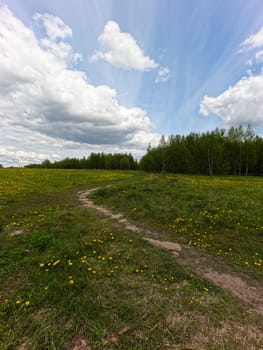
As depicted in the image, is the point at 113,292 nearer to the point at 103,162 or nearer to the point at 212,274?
the point at 212,274

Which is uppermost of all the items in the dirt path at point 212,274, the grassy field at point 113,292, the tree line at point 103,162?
the tree line at point 103,162

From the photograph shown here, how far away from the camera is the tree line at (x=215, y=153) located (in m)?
53.3

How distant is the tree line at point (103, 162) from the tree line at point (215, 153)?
1533 inches

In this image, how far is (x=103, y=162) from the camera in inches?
4114

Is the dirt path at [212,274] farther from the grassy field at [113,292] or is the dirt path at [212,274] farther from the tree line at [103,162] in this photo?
the tree line at [103,162]

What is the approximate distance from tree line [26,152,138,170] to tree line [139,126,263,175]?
38950 mm

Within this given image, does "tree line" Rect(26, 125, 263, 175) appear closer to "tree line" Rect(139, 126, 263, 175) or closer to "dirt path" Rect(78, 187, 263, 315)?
"tree line" Rect(139, 126, 263, 175)

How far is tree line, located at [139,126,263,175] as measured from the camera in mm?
53312

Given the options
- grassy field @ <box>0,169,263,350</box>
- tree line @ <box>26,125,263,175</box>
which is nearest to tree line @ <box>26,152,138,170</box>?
tree line @ <box>26,125,263,175</box>

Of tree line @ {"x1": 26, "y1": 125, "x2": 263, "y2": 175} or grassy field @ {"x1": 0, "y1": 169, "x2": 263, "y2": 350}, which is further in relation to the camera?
tree line @ {"x1": 26, "y1": 125, "x2": 263, "y2": 175}

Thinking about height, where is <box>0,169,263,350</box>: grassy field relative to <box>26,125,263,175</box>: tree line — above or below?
below

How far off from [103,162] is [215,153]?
6622cm

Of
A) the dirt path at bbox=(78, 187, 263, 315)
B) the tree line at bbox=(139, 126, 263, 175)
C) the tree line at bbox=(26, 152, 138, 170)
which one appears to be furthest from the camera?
the tree line at bbox=(26, 152, 138, 170)

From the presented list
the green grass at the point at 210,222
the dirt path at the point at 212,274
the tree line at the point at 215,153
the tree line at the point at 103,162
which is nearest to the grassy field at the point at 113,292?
the green grass at the point at 210,222
